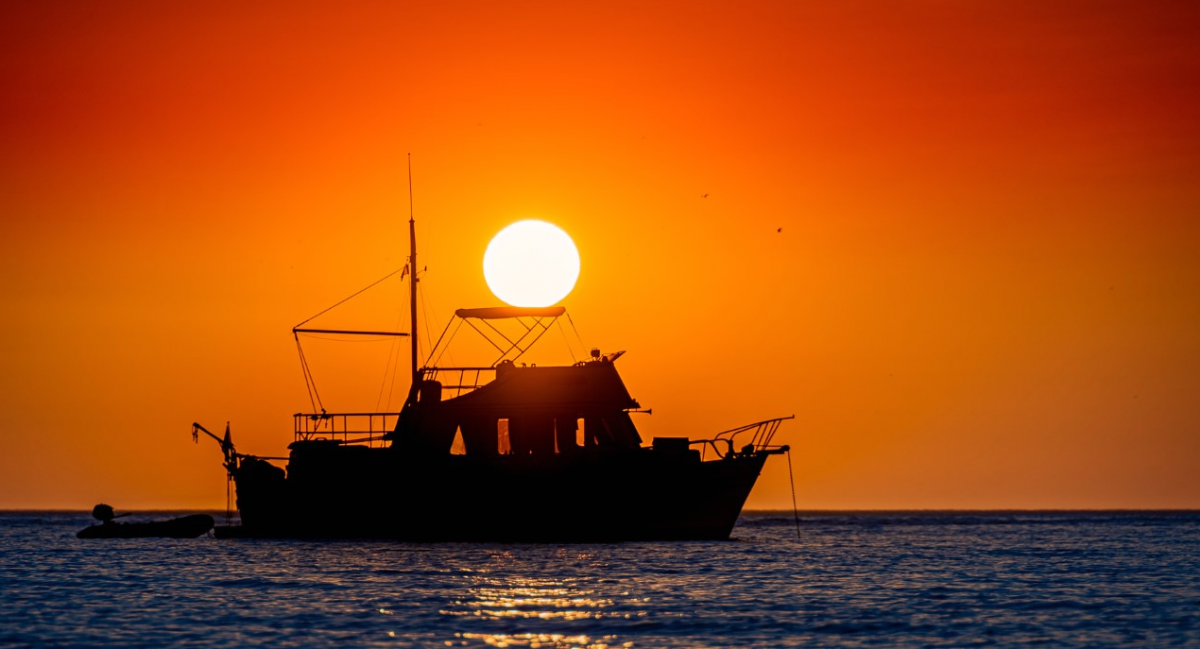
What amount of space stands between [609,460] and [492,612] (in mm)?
26484

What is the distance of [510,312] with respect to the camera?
6962 cm

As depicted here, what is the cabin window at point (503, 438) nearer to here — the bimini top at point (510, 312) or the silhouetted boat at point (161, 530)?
the bimini top at point (510, 312)

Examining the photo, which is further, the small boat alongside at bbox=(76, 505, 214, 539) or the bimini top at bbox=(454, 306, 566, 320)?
the small boat alongside at bbox=(76, 505, 214, 539)

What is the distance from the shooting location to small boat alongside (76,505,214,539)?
86.6m

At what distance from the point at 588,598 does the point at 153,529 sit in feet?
175

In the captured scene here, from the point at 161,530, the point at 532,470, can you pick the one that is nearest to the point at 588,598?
the point at 532,470

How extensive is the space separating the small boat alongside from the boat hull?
18940mm

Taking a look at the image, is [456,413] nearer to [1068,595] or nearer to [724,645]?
[1068,595]

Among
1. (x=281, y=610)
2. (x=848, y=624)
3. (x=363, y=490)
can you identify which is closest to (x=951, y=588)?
(x=848, y=624)

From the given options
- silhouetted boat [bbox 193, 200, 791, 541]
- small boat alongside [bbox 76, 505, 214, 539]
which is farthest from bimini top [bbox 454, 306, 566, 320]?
small boat alongside [bbox 76, 505, 214, 539]

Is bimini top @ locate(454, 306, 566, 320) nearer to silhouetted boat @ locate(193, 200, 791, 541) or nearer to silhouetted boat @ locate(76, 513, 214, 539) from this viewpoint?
silhouetted boat @ locate(193, 200, 791, 541)

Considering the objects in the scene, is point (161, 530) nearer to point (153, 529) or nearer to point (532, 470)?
point (153, 529)

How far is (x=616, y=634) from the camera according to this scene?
33.5 metres

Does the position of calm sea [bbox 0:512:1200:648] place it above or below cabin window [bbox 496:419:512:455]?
below
